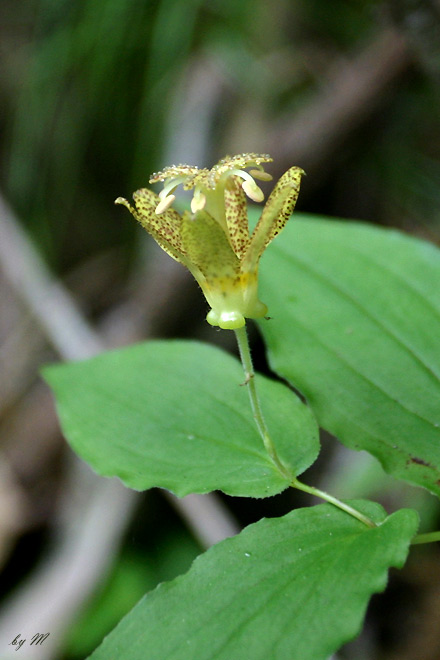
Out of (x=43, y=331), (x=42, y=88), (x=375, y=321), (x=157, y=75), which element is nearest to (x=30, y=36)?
(x=42, y=88)

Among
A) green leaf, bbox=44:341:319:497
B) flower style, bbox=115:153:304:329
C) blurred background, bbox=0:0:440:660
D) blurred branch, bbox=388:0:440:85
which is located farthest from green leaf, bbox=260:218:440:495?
blurred branch, bbox=388:0:440:85

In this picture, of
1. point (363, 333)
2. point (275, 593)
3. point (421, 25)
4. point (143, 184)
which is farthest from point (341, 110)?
point (275, 593)

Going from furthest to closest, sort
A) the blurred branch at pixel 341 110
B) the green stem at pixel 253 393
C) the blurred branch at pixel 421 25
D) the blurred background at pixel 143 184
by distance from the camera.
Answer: the blurred branch at pixel 341 110, the blurred branch at pixel 421 25, the blurred background at pixel 143 184, the green stem at pixel 253 393

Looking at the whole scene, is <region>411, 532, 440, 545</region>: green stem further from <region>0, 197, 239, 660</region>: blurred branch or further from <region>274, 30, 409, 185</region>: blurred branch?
<region>274, 30, 409, 185</region>: blurred branch

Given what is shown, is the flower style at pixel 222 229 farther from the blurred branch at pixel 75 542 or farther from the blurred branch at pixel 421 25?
the blurred branch at pixel 421 25

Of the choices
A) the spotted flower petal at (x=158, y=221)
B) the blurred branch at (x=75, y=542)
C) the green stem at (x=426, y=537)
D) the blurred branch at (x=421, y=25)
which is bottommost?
the blurred branch at (x=75, y=542)

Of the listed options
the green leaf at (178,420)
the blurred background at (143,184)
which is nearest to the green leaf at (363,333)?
the green leaf at (178,420)

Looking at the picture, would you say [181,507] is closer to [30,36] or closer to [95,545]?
[95,545]
